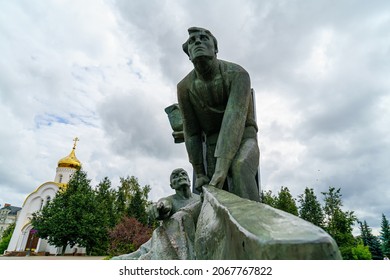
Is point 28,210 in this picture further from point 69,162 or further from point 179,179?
point 179,179

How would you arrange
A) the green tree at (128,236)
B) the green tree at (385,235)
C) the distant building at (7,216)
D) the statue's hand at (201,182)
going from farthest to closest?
the distant building at (7,216), the green tree at (385,235), the green tree at (128,236), the statue's hand at (201,182)

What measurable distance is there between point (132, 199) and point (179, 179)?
122 feet

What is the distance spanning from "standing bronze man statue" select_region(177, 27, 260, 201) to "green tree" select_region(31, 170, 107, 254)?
30.0 metres

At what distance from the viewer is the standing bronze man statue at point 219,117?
2529 millimetres

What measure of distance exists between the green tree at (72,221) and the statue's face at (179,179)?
29.4 m

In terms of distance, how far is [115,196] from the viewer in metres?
39.8

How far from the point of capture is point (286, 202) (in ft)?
120

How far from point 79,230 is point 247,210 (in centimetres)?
3203

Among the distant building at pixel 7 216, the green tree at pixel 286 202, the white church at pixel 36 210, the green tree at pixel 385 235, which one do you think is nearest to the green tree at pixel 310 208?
the green tree at pixel 286 202

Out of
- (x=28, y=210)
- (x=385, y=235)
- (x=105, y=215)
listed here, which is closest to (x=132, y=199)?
(x=105, y=215)

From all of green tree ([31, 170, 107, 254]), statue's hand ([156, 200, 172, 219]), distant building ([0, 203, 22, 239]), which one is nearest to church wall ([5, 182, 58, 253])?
green tree ([31, 170, 107, 254])

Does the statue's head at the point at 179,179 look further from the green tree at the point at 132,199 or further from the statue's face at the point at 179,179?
the green tree at the point at 132,199

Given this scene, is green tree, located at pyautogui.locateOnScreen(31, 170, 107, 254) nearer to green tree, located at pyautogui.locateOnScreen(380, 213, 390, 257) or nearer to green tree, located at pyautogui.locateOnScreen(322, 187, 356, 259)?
green tree, located at pyautogui.locateOnScreen(322, 187, 356, 259)

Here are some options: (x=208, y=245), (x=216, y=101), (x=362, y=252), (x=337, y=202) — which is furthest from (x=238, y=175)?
(x=337, y=202)
